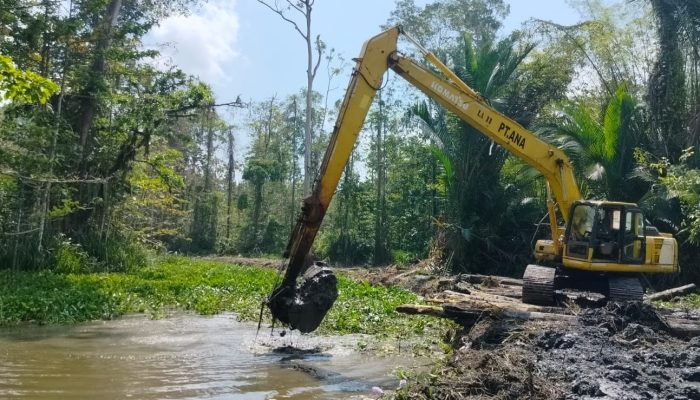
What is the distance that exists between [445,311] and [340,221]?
97.8ft

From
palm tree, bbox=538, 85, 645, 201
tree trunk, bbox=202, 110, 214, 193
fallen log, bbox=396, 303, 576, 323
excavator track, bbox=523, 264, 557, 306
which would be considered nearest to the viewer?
fallen log, bbox=396, 303, 576, 323

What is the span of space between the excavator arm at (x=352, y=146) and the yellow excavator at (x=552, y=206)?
0.02m

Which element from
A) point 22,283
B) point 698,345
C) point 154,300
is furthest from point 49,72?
point 698,345

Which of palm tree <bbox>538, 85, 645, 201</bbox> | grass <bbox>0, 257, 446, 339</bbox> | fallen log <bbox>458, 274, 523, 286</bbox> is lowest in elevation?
grass <bbox>0, 257, 446, 339</bbox>

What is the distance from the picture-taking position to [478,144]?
75.2 ft

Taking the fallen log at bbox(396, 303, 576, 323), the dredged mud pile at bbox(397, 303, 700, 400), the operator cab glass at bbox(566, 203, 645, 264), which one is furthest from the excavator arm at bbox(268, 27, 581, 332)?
the dredged mud pile at bbox(397, 303, 700, 400)

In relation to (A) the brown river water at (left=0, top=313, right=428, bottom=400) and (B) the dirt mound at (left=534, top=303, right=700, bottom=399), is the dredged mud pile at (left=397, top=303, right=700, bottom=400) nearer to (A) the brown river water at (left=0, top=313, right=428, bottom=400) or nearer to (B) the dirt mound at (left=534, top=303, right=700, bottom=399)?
(B) the dirt mound at (left=534, top=303, right=700, bottom=399)

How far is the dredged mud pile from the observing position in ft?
18.9

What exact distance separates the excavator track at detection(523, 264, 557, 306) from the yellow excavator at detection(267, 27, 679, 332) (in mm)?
18

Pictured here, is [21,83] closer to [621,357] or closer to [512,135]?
[621,357]

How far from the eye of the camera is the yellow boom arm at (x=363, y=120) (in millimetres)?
8992

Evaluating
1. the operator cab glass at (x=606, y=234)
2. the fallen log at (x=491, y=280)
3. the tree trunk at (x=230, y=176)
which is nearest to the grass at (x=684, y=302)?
the operator cab glass at (x=606, y=234)

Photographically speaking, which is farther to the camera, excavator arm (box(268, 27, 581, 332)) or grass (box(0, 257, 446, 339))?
grass (box(0, 257, 446, 339))

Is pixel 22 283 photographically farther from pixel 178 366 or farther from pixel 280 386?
pixel 280 386
